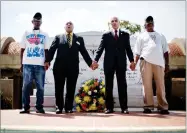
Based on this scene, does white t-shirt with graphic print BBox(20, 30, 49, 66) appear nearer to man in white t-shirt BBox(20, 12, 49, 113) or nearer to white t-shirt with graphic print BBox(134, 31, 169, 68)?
man in white t-shirt BBox(20, 12, 49, 113)

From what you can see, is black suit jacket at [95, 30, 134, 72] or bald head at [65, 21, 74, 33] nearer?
black suit jacket at [95, 30, 134, 72]

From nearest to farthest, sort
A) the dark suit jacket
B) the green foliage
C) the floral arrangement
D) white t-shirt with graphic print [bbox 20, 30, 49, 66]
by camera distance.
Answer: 1. white t-shirt with graphic print [bbox 20, 30, 49, 66]
2. the dark suit jacket
3. the floral arrangement
4. the green foliage

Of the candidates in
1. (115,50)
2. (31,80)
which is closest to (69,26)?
(115,50)

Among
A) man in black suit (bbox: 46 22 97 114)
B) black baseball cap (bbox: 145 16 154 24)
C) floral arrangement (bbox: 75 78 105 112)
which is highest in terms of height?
black baseball cap (bbox: 145 16 154 24)

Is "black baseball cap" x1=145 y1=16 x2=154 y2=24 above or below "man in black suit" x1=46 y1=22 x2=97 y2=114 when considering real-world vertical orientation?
above

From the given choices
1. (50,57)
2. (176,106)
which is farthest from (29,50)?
(176,106)

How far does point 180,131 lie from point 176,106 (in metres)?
4.50

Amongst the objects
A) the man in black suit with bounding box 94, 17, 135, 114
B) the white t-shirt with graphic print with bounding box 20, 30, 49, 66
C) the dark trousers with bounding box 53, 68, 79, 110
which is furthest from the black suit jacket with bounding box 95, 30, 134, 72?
the white t-shirt with graphic print with bounding box 20, 30, 49, 66

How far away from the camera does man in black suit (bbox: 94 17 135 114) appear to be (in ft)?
17.0

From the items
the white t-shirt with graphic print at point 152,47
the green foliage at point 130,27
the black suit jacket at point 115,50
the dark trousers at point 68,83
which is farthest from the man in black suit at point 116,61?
the green foliage at point 130,27

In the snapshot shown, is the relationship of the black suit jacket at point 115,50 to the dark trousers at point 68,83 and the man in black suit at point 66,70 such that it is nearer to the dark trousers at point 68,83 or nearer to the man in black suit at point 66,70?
the man in black suit at point 66,70

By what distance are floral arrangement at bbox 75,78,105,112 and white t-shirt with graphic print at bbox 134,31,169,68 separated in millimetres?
1177

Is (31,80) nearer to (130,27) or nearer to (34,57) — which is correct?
(34,57)

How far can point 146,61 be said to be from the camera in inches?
208
